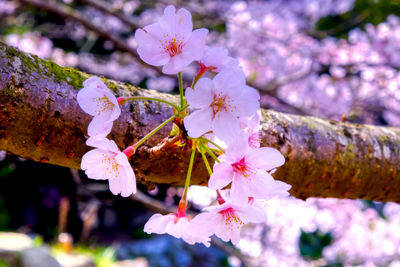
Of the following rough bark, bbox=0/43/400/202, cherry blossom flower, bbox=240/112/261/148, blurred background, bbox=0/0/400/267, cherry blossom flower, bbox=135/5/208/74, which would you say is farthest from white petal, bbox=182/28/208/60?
blurred background, bbox=0/0/400/267

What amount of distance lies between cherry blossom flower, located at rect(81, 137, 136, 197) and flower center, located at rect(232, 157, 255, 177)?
0.15 meters

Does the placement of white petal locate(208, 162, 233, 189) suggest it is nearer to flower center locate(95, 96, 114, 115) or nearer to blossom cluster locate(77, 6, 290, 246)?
blossom cluster locate(77, 6, 290, 246)

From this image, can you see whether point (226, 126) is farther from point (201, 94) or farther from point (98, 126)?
point (98, 126)

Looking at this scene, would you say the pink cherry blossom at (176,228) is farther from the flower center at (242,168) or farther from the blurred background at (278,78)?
the blurred background at (278,78)

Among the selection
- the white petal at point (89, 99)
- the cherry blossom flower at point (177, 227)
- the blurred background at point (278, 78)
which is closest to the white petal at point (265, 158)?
the cherry blossom flower at point (177, 227)

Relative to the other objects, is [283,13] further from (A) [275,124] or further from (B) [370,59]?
(A) [275,124]

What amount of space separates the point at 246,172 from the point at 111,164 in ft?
0.67

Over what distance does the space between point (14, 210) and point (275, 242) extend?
4811mm

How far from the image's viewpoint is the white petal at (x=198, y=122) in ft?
1.44

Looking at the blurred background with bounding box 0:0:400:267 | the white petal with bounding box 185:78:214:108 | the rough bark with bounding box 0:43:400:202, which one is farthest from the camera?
the blurred background with bounding box 0:0:400:267

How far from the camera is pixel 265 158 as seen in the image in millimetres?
472

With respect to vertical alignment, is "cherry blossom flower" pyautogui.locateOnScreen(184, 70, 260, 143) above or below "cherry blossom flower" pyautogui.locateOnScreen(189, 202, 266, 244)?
above

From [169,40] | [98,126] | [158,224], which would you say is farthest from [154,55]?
[158,224]

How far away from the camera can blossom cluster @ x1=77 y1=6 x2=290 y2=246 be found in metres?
0.45
